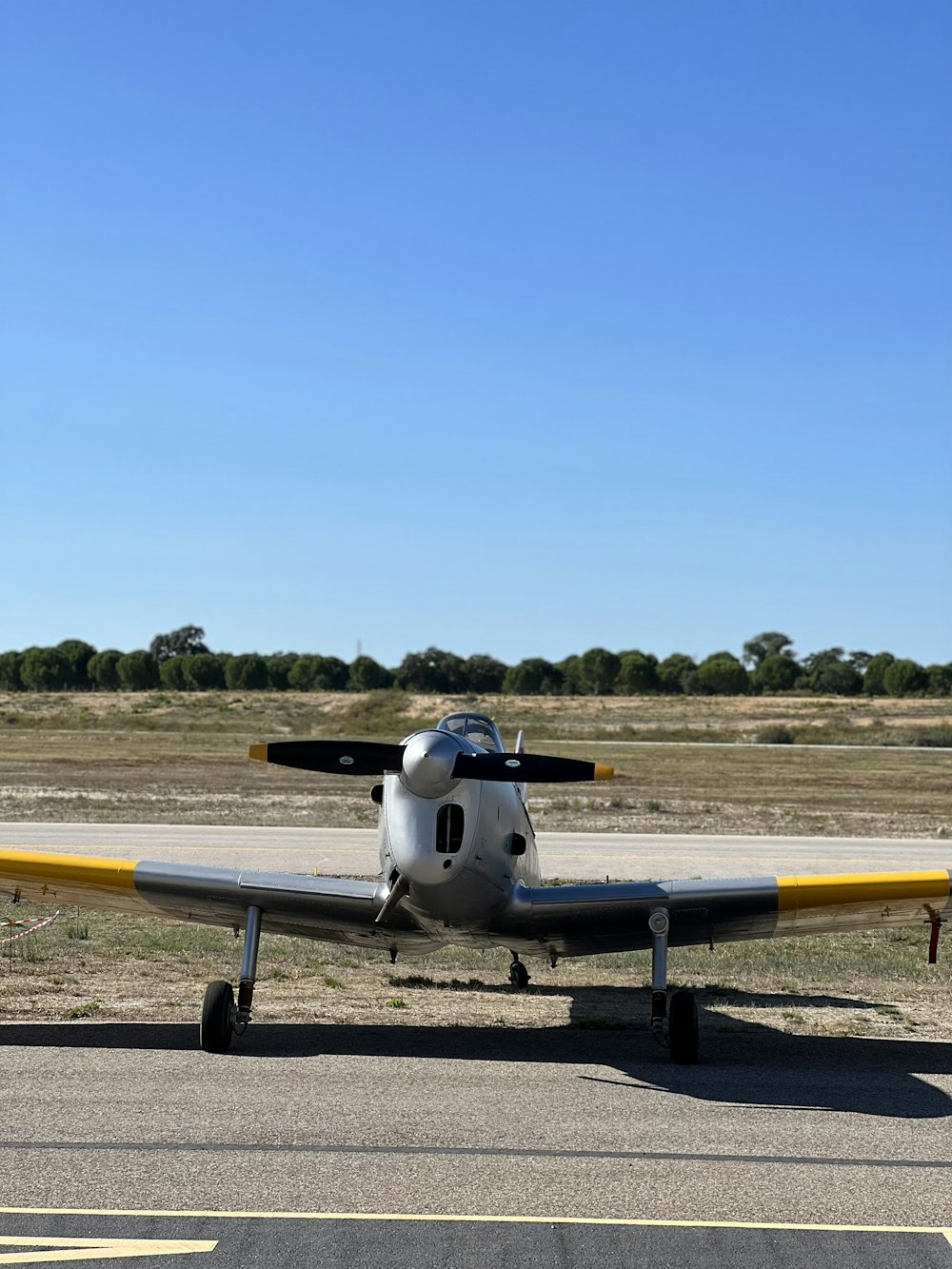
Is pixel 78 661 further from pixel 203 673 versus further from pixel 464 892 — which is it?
pixel 464 892

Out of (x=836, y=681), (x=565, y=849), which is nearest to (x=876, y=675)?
(x=836, y=681)

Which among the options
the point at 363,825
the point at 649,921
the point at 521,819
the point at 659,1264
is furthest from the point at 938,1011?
the point at 363,825

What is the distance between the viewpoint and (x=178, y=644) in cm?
16775

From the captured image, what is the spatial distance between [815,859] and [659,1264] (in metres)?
20.8

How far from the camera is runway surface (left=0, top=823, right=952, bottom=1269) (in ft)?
19.8

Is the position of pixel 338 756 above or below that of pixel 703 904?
above

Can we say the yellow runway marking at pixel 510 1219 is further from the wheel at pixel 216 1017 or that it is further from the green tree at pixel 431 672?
the green tree at pixel 431 672

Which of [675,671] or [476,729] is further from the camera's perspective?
[675,671]

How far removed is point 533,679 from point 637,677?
1174 cm

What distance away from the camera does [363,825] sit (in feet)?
102

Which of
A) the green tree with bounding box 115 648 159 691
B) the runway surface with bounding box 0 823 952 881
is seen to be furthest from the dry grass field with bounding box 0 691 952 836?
the green tree with bounding box 115 648 159 691

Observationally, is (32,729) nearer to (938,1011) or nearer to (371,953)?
(371,953)

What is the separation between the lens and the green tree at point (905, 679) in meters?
140

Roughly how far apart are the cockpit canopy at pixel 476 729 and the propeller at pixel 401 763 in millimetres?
859
